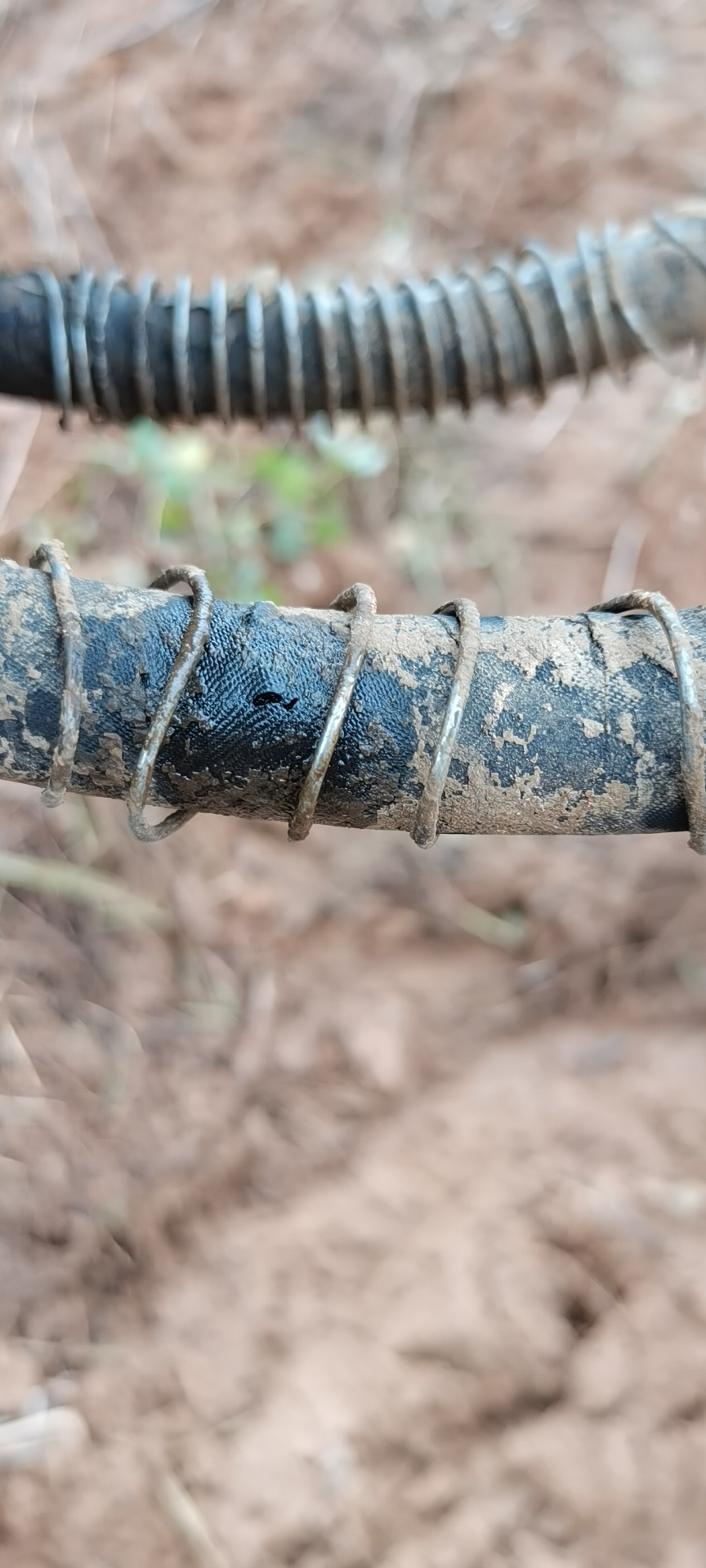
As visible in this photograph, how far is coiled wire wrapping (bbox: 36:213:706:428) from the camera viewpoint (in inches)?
38.4

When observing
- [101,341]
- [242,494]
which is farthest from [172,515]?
[101,341]

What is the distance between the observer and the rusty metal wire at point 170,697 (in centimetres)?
57

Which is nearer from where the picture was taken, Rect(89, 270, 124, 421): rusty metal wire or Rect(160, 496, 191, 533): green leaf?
Rect(89, 270, 124, 421): rusty metal wire

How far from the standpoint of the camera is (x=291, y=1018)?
1.58 meters

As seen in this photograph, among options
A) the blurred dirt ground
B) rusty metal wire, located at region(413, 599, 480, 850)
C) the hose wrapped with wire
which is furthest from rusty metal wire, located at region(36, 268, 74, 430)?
the blurred dirt ground

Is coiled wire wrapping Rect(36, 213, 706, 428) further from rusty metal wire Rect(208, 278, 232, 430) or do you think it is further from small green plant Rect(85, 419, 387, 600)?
small green plant Rect(85, 419, 387, 600)

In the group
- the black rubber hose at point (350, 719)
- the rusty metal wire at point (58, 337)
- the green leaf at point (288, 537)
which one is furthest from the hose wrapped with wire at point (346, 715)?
the green leaf at point (288, 537)

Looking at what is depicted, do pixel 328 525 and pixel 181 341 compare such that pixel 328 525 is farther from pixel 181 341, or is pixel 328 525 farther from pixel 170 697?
pixel 170 697

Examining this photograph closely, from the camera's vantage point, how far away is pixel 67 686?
566 millimetres

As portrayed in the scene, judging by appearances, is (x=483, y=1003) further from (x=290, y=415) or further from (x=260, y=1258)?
(x=290, y=415)

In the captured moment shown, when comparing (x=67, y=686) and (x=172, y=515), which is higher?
(x=67, y=686)

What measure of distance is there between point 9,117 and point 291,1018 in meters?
1.59

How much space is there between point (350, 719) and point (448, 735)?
0.05 m

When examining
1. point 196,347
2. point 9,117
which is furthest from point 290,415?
point 9,117
